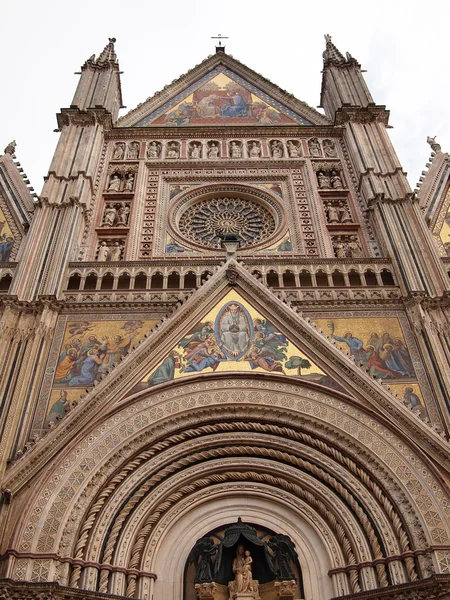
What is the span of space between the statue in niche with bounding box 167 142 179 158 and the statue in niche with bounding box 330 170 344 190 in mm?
4709

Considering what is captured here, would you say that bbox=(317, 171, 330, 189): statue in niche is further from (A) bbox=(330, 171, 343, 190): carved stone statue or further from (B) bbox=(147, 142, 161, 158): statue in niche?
(B) bbox=(147, 142, 161, 158): statue in niche

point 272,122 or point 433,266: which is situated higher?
point 272,122

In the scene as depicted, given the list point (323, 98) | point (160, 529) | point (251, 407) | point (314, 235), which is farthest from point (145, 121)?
point (160, 529)

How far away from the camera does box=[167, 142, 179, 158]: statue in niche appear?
688 inches

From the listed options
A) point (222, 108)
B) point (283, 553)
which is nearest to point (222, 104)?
point (222, 108)

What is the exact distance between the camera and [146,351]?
10.6 m

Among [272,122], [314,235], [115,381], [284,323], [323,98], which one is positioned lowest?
[115,381]

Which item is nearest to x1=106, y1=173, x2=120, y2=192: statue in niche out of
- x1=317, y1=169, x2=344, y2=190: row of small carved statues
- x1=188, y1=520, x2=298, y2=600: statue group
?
x1=317, y1=169, x2=344, y2=190: row of small carved statues

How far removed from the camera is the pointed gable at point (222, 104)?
1900 centimetres

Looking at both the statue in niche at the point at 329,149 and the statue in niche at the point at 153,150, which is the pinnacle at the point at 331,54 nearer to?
the statue in niche at the point at 329,149

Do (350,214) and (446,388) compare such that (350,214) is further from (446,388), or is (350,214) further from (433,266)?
(446,388)

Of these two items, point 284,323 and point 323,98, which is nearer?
point 284,323

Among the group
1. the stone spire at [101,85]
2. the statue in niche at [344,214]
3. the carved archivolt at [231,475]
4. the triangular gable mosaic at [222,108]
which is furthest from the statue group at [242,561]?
the triangular gable mosaic at [222,108]

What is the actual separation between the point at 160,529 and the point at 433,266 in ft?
24.9
